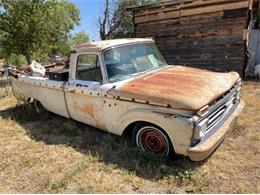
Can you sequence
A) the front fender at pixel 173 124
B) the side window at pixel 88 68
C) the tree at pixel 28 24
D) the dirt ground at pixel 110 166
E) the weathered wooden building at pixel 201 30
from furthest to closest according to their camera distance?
the tree at pixel 28 24, the weathered wooden building at pixel 201 30, the side window at pixel 88 68, the dirt ground at pixel 110 166, the front fender at pixel 173 124

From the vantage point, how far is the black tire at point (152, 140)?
3642mm

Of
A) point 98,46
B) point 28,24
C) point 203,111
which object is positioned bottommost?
point 203,111

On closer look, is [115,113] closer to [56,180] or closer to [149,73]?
[149,73]

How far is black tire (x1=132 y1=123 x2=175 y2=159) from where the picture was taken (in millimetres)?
3642

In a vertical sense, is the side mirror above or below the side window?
below

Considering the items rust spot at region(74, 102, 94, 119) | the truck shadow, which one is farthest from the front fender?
rust spot at region(74, 102, 94, 119)

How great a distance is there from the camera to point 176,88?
3.57 metres

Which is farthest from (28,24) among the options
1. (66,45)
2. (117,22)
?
(66,45)

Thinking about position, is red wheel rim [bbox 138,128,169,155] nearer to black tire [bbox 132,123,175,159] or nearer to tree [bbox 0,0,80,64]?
black tire [bbox 132,123,175,159]

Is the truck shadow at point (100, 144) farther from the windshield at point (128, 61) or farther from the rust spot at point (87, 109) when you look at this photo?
the windshield at point (128, 61)

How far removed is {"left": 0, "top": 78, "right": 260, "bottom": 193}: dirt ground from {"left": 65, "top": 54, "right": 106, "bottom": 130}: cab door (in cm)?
48

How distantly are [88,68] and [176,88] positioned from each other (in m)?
1.77

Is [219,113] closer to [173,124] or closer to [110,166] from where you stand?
[173,124]

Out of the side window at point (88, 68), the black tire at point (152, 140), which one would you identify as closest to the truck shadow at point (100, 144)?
the black tire at point (152, 140)
